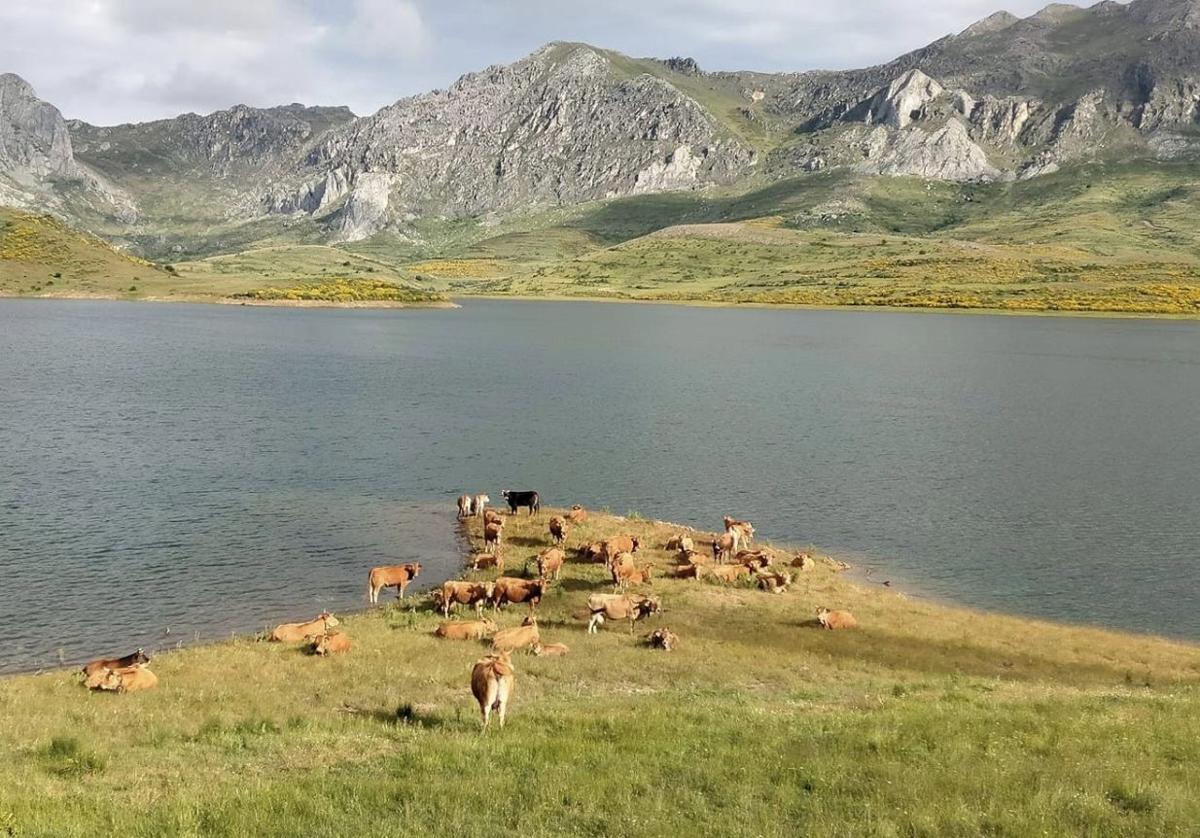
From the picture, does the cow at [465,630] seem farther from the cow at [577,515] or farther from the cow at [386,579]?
the cow at [577,515]

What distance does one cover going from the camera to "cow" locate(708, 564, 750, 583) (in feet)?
120

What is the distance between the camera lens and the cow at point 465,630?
28.1 metres

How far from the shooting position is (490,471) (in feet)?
188

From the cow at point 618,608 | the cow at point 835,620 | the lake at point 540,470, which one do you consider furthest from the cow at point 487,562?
the cow at point 835,620

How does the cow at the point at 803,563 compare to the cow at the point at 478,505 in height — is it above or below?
below

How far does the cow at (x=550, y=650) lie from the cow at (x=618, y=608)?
10.0 feet

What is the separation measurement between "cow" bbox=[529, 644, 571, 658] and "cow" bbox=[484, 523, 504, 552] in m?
13.6

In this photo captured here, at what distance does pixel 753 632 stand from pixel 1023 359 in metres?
119

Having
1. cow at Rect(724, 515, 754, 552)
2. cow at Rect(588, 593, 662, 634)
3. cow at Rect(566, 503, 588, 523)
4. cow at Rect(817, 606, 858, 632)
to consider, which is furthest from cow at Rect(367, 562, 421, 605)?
cow at Rect(817, 606, 858, 632)

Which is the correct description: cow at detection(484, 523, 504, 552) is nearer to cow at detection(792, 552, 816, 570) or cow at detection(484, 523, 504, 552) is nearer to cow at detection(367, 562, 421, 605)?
cow at detection(367, 562, 421, 605)

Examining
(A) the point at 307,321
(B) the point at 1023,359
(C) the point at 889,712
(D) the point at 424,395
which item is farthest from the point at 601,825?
(A) the point at 307,321

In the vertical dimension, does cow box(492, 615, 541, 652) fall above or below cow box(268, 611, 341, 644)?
above

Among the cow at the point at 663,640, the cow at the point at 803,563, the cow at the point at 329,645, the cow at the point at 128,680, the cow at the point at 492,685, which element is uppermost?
the cow at the point at 492,685

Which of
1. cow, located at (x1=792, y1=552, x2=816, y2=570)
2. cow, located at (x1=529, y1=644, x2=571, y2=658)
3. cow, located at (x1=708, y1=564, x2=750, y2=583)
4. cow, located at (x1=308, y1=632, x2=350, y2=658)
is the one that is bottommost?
cow, located at (x1=792, y1=552, x2=816, y2=570)
